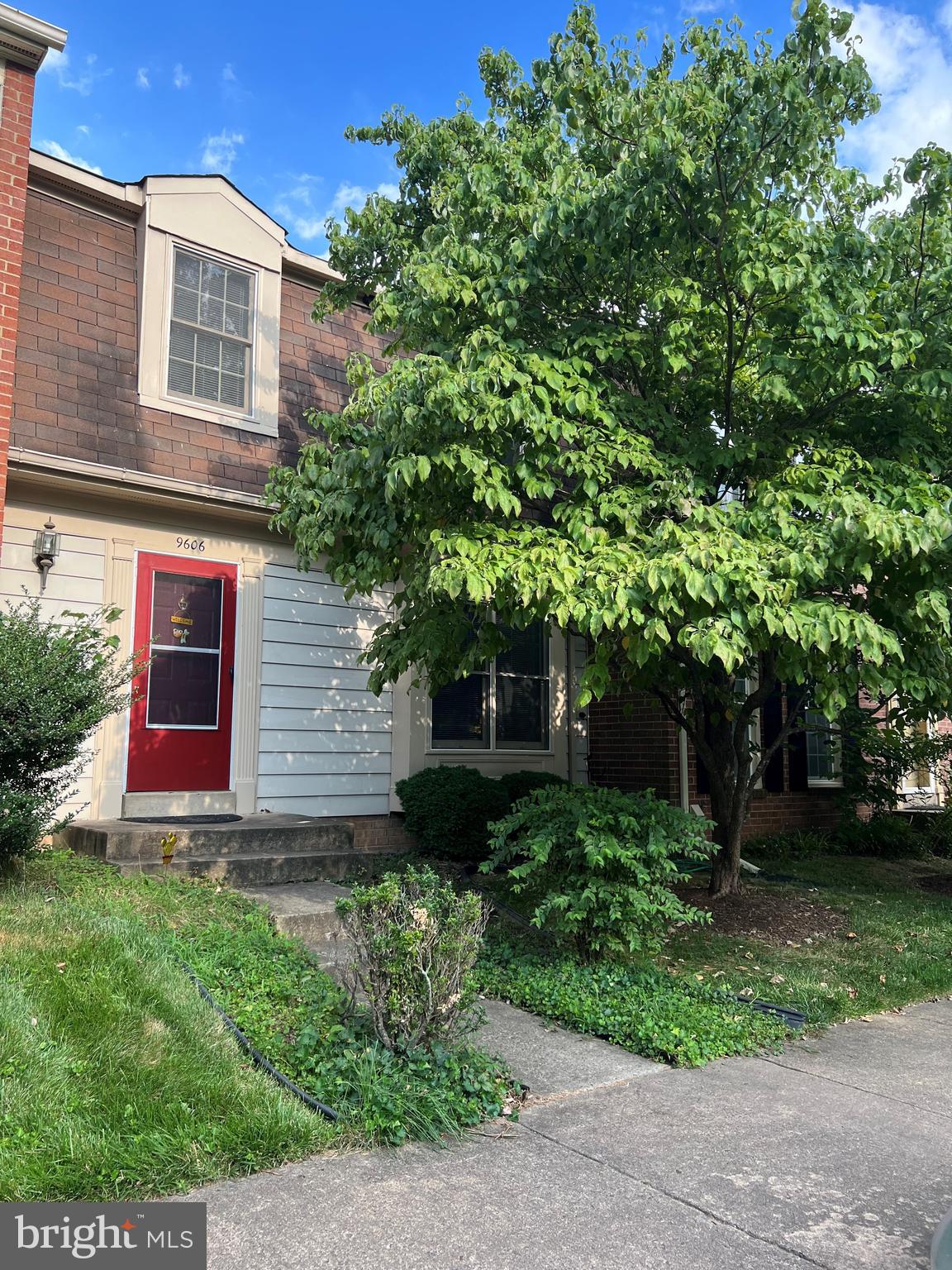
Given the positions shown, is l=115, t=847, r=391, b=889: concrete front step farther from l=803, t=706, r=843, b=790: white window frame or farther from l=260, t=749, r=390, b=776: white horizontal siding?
l=803, t=706, r=843, b=790: white window frame

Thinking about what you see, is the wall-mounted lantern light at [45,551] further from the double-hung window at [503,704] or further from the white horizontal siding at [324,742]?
the double-hung window at [503,704]

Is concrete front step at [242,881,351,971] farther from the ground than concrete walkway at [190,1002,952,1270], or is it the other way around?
concrete front step at [242,881,351,971]

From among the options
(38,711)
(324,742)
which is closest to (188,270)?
(324,742)

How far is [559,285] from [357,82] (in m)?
4.42

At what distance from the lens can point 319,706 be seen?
888cm

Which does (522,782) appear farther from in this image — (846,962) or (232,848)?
(846,962)

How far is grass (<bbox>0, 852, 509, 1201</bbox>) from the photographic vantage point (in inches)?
119

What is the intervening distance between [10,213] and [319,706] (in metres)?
4.70

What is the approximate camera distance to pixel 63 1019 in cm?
376

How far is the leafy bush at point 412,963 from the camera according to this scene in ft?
12.7

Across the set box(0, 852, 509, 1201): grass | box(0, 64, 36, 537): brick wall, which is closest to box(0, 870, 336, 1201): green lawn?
box(0, 852, 509, 1201): grass

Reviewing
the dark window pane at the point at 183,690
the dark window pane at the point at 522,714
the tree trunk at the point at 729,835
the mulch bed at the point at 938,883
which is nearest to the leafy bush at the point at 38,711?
the dark window pane at the point at 183,690

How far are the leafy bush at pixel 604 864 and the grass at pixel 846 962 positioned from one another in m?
0.58

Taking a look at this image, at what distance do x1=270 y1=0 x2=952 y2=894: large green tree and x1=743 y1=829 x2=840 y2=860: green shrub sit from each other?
4246 millimetres
